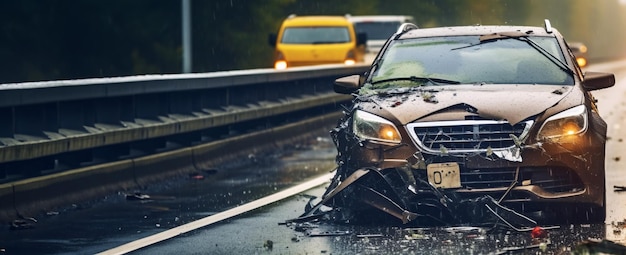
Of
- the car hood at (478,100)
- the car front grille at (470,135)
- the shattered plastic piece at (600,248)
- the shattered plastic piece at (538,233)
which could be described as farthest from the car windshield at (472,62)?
the shattered plastic piece at (600,248)

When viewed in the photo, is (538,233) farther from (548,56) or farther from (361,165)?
(548,56)

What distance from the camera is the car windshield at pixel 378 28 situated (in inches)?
1642

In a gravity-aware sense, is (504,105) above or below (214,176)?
above

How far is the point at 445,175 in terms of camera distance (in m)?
10.7

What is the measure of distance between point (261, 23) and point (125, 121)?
4628 cm

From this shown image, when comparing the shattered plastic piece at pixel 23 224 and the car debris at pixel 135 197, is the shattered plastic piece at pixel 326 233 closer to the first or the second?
the shattered plastic piece at pixel 23 224

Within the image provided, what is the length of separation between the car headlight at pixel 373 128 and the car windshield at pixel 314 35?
1014 inches

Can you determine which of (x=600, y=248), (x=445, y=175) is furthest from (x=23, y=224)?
(x=600, y=248)

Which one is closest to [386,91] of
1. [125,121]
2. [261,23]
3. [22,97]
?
[22,97]

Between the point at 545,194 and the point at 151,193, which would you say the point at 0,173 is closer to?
the point at 151,193

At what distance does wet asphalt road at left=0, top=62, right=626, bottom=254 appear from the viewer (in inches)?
390

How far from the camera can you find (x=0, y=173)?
478 inches

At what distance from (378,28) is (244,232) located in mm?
31366

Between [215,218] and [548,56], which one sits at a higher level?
[548,56]
